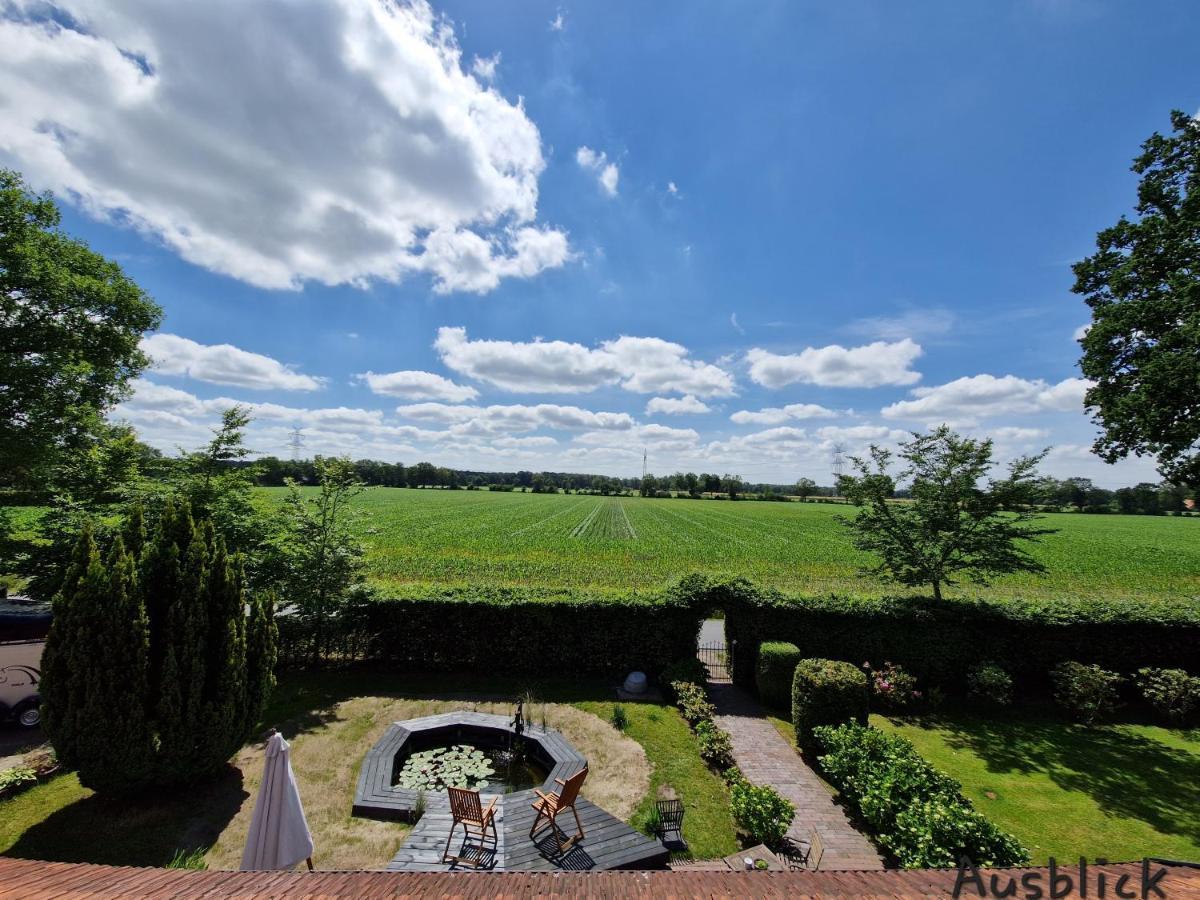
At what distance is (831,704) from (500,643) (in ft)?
30.2

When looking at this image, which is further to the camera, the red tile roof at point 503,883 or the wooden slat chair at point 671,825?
the wooden slat chair at point 671,825

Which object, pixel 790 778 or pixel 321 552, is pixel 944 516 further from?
pixel 321 552

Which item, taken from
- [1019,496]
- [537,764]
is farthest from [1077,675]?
[537,764]

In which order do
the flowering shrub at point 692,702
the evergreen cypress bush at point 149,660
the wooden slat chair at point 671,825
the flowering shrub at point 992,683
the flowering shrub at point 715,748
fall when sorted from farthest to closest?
the flowering shrub at point 992,683 < the flowering shrub at point 692,702 < the flowering shrub at point 715,748 < the wooden slat chair at point 671,825 < the evergreen cypress bush at point 149,660

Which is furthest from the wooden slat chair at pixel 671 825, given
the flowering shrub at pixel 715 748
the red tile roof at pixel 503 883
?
the red tile roof at pixel 503 883

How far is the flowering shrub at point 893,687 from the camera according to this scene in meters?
12.6

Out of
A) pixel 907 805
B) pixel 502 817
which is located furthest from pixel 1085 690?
pixel 502 817

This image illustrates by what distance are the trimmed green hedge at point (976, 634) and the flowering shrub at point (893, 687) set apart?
708 millimetres

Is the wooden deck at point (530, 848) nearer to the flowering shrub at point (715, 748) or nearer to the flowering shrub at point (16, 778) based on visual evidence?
the flowering shrub at point (715, 748)

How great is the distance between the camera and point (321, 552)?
1322 centimetres

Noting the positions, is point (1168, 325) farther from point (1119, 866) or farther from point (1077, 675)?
point (1119, 866)

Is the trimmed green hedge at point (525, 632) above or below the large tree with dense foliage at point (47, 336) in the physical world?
below

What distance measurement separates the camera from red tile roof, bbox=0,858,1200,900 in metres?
3.31

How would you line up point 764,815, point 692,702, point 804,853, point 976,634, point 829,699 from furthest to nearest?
1. point 976,634
2. point 692,702
3. point 829,699
4. point 764,815
5. point 804,853
